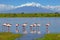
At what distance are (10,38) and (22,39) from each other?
146cm

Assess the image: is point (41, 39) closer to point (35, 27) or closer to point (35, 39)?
point (35, 39)

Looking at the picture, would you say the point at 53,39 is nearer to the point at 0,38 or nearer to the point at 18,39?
the point at 18,39

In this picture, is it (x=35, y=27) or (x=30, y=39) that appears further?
(x=35, y=27)

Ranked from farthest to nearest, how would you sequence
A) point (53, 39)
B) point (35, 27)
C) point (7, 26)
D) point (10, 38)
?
point (35, 27)
point (7, 26)
point (10, 38)
point (53, 39)

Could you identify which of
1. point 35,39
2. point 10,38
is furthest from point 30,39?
point 10,38

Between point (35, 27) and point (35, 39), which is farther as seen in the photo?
point (35, 27)

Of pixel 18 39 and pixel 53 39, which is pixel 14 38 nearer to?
pixel 18 39

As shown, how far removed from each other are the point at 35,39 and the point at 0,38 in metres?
3.78

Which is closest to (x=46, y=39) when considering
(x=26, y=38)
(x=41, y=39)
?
(x=41, y=39)

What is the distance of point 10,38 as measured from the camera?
26.3 meters

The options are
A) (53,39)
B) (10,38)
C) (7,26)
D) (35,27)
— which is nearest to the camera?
(53,39)

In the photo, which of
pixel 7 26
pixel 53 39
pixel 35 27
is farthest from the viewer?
pixel 35 27

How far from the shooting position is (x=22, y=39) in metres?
25.7

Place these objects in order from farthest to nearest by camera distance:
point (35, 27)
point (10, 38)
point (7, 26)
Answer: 1. point (35, 27)
2. point (7, 26)
3. point (10, 38)
